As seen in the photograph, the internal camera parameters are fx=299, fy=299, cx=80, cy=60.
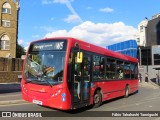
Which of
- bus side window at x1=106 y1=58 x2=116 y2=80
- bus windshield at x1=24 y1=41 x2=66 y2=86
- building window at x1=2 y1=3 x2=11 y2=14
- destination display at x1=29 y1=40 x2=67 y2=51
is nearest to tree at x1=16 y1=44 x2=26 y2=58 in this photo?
building window at x1=2 y1=3 x2=11 y2=14

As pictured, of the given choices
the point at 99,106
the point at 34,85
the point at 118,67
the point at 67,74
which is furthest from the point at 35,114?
the point at 118,67

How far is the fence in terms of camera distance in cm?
4053

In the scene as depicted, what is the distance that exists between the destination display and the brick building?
37.9m

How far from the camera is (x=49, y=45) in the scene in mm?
11867

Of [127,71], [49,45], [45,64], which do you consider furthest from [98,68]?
[127,71]

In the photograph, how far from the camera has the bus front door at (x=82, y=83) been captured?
11695 mm

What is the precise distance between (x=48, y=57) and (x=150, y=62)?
45594 millimetres

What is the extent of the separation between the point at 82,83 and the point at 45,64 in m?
1.84

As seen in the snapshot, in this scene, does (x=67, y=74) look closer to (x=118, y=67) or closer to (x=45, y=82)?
(x=45, y=82)

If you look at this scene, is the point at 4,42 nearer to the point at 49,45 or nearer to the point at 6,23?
the point at 6,23

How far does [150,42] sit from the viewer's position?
233 ft

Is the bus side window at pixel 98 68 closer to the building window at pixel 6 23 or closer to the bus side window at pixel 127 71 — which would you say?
the bus side window at pixel 127 71

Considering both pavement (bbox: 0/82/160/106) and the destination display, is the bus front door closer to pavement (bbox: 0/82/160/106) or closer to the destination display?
the destination display

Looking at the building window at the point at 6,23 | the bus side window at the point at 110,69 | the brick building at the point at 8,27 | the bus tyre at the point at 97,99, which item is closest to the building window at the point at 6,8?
the brick building at the point at 8,27
